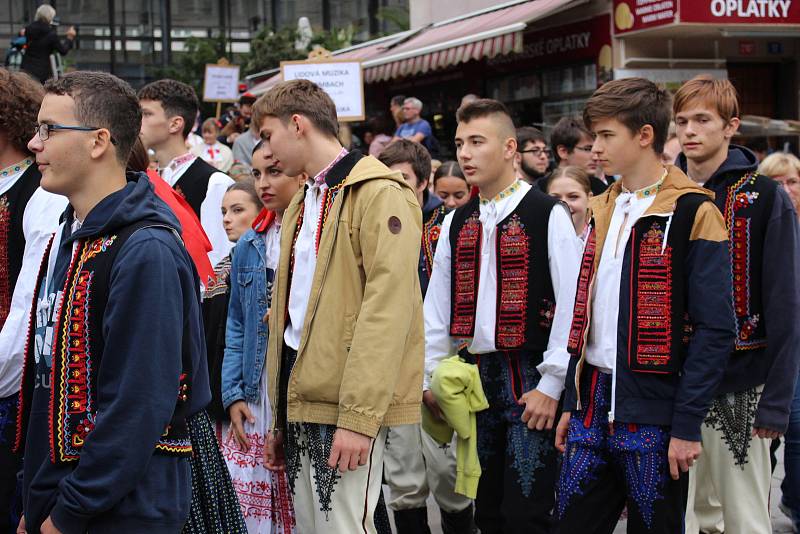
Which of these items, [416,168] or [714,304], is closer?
[714,304]

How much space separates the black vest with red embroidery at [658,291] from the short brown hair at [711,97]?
2.67ft

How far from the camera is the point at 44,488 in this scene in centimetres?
299

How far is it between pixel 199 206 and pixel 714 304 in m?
3.33

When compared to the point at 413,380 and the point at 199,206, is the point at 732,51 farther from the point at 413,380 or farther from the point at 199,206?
the point at 413,380

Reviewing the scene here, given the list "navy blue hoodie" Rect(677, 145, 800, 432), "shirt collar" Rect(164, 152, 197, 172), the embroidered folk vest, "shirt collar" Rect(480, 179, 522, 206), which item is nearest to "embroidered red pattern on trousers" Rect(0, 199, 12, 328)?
"shirt collar" Rect(164, 152, 197, 172)

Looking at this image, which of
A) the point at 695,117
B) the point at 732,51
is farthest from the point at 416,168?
the point at 732,51

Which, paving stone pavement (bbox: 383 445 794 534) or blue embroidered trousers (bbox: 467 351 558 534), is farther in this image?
paving stone pavement (bbox: 383 445 794 534)

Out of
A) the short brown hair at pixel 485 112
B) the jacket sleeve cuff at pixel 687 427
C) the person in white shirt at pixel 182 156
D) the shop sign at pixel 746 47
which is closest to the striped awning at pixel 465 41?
the shop sign at pixel 746 47

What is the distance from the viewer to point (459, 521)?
18.6 ft

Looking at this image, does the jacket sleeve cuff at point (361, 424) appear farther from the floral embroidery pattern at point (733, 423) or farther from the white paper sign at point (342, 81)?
the white paper sign at point (342, 81)

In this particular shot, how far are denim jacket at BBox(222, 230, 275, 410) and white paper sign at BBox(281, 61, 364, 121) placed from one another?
5.43 m

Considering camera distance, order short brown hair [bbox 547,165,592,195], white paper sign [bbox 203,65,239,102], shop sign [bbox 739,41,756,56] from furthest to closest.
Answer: white paper sign [bbox 203,65,239,102], shop sign [bbox 739,41,756,56], short brown hair [bbox 547,165,592,195]

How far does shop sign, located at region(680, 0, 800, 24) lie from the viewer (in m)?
14.0

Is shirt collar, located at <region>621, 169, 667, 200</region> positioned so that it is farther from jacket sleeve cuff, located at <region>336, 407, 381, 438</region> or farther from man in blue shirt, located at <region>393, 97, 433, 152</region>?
man in blue shirt, located at <region>393, 97, 433, 152</region>
